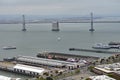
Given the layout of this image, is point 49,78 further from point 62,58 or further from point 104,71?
point 62,58

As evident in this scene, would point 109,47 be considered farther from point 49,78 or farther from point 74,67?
point 49,78

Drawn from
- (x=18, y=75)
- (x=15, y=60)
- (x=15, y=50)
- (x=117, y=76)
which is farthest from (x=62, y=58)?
(x=117, y=76)

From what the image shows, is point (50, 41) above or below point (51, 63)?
above

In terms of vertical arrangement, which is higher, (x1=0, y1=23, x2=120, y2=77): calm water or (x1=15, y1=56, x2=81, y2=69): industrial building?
(x1=0, y1=23, x2=120, y2=77): calm water

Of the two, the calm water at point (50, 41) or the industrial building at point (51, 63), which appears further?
the calm water at point (50, 41)

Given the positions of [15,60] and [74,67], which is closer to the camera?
[74,67]

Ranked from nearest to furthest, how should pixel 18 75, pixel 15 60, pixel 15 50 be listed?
pixel 18 75, pixel 15 60, pixel 15 50

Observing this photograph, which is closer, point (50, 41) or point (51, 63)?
point (51, 63)

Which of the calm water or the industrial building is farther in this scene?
the calm water

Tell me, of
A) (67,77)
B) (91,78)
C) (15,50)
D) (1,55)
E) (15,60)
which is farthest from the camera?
(15,50)

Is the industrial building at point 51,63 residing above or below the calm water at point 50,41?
below
